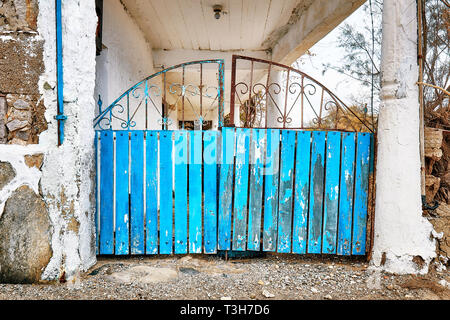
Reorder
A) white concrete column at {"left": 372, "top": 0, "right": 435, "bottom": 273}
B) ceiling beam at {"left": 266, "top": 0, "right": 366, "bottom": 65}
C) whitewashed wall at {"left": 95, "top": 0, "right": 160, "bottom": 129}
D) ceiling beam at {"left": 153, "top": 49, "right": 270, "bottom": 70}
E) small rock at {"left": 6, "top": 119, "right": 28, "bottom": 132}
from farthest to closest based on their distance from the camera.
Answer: ceiling beam at {"left": 153, "top": 49, "right": 270, "bottom": 70}
whitewashed wall at {"left": 95, "top": 0, "right": 160, "bottom": 129}
ceiling beam at {"left": 266, "top": 0, "right": 366, "bottom": 65}
white concrete column at {"left": 372, "top": 0, "right": 435, "bottom": 273}
small rock at {"left": 6, "top": 119, "right": 28, "bottom": 132}

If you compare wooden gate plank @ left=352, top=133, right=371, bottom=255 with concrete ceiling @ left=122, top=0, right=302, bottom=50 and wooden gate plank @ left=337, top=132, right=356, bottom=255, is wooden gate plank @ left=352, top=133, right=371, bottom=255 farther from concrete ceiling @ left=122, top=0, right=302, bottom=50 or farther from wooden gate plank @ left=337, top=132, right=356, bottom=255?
concrete ceiling @ left=122, top=0, right=302, bottom=50

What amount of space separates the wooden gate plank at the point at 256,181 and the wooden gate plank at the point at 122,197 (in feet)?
3.99

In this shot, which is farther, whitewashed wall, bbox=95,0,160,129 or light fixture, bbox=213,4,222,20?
light fixture, bbox=213,4,222,20

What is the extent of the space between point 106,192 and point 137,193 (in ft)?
0.98

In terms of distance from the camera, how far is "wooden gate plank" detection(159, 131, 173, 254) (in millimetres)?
2842

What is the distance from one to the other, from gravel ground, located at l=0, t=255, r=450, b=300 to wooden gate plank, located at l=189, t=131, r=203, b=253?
0.22m

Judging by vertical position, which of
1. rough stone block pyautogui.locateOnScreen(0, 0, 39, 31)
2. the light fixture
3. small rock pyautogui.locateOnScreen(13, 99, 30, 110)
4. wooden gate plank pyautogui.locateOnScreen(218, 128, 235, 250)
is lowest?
wooden gate plank pyautogui.locateOnScreen(218, 128, 235, 250)

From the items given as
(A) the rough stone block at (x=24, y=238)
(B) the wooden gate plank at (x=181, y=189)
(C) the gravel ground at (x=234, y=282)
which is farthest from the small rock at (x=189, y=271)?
(A) the rough stone block at (x=24, y=238)

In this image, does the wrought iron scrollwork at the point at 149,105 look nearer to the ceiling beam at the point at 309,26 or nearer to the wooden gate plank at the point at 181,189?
the wooden gate plank at the point at 181,189

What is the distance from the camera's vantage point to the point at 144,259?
292cm

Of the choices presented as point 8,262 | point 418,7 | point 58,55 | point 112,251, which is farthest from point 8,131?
point 418,7

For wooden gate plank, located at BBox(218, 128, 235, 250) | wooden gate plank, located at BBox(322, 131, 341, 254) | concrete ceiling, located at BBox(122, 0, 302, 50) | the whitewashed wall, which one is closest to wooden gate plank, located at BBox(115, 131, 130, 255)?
wooden gate plank, located at BBox(218, 128, 235, 250)

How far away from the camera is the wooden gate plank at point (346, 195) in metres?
2.83
